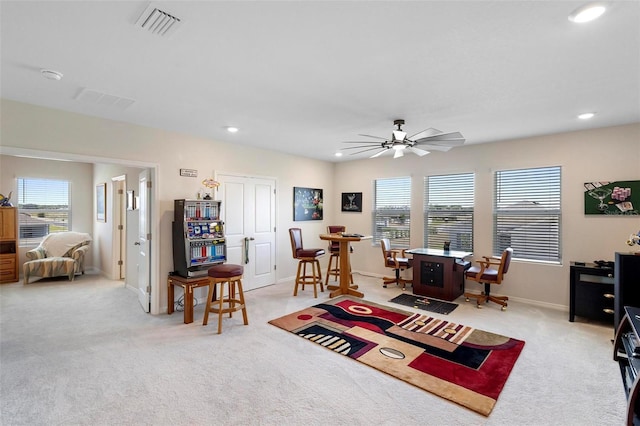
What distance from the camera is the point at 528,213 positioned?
4719 millimetres

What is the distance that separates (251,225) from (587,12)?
4856 millimetres

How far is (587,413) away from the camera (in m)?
2.17

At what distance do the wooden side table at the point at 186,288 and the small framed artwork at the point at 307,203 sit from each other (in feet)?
8.65

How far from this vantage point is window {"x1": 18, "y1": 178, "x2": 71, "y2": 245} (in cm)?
650

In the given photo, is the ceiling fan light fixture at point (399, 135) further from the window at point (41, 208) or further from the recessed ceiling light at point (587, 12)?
the window at point (41, 208)

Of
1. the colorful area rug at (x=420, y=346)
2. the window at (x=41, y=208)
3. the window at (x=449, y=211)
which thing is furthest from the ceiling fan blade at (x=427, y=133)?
the window at (x=41, y=208)

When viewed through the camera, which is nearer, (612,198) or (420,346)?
(420,346)

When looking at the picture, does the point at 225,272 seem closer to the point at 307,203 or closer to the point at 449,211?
the point at 307,203

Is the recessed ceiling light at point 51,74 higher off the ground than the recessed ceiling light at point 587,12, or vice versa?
the recessed ceiling light at point 51,74

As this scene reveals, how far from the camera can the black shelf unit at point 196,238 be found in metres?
4.04

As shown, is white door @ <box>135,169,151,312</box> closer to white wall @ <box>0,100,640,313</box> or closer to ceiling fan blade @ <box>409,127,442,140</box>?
white wall @ <box>0,100,640,313</box>

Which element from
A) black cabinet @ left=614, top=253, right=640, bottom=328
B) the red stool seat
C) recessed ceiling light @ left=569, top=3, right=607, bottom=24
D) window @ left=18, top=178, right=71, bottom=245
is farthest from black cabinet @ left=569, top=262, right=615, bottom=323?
window @ left=18, top=178, right=71, bottom=245

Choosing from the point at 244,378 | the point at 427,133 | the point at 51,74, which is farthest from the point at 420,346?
the point at 51,74

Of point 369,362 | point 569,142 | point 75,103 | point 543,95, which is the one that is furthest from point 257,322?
point 569,142
